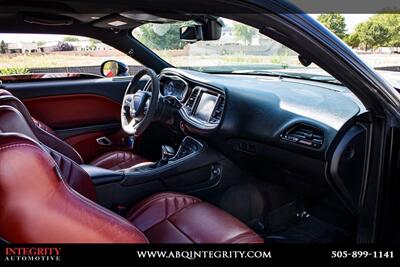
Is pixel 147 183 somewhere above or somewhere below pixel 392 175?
below

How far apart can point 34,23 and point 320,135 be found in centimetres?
207

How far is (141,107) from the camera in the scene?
2641 millimetres

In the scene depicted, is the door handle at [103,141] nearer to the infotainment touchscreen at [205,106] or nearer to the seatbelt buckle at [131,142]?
the seatbelt buckle at [131,142]

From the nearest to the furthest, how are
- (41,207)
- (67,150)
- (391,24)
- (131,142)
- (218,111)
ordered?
(41,207), (391,24), (67,150), (218,111), (131,142)

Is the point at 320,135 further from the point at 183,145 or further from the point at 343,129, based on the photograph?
the point at 183,145

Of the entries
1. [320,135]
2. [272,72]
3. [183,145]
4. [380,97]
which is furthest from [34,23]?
[380,97]

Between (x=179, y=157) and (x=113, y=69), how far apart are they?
4.94ft

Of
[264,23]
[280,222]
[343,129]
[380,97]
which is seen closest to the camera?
[264,23]

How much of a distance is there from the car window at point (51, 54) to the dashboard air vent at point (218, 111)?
124 cm

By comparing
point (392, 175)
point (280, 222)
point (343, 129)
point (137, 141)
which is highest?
point (343, 129)

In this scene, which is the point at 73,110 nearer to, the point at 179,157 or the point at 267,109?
the point at 179,157

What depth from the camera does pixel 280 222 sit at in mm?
2469

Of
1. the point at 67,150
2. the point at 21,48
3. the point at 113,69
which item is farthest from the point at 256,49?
the point at 113,69

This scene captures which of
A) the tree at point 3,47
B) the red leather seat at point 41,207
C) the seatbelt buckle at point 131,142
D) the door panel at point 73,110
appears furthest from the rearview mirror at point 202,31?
the door panel at point 73,110
